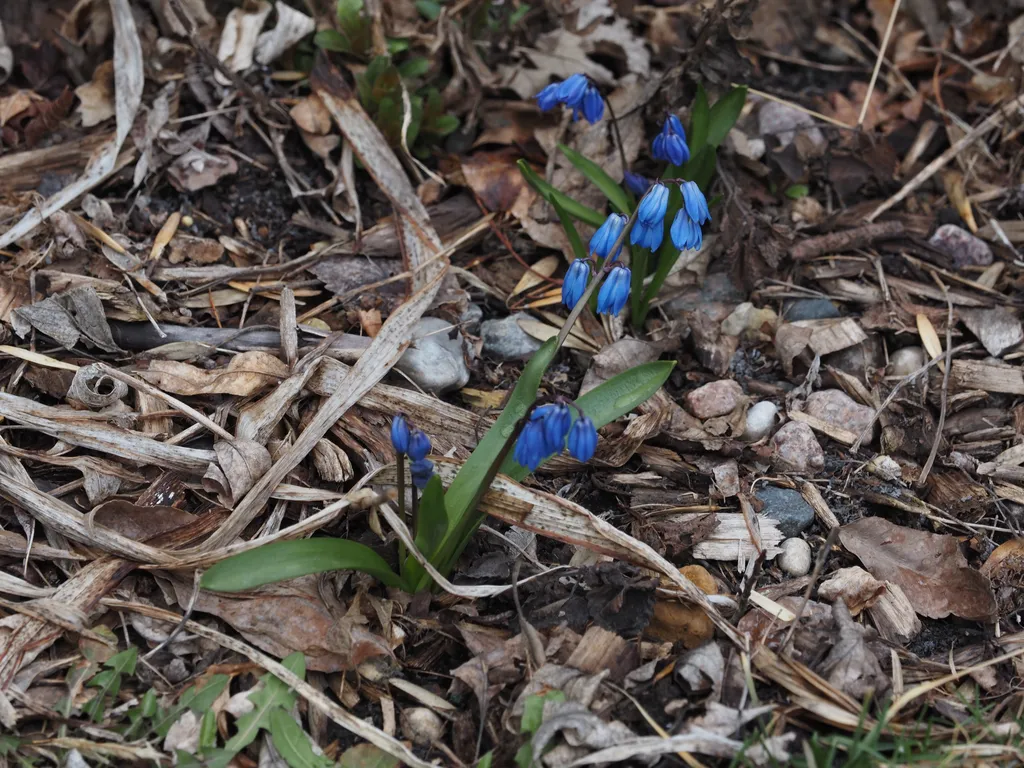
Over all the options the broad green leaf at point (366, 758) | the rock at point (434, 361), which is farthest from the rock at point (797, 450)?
the broad green leaf at point (366, 758)

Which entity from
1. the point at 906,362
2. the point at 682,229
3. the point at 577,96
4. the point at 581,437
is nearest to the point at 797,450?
the point at 906,362

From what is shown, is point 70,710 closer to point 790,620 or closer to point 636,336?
point 790,620

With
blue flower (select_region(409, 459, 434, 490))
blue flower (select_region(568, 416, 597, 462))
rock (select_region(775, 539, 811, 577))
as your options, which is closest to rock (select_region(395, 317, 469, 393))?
blue flower (select_region(409, 459, 434, 490))

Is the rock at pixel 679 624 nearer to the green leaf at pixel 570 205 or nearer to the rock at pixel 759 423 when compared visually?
the rock at pixel 759 423

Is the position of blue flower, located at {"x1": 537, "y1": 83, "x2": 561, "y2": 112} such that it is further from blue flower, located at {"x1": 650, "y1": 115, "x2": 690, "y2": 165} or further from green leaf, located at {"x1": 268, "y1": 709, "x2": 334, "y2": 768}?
green leaf, located at {"x1": 268, "y1": 709, "x2": 334, "y2": 768}

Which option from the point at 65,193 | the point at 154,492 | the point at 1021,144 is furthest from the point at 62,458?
the point at 1021,144
